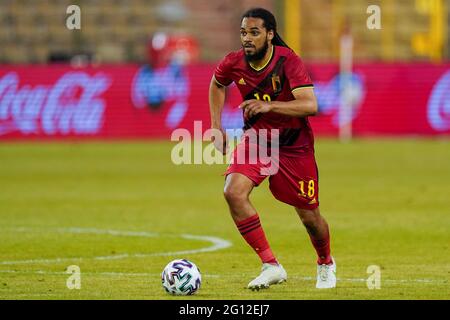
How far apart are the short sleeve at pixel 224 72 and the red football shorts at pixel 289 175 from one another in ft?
2.31

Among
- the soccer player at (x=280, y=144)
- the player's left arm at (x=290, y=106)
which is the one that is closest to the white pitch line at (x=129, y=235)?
the soccer player at (x=280, y=144)

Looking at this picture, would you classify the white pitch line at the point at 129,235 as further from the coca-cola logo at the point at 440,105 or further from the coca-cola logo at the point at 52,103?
the coca-cola logo at the point at 440,105

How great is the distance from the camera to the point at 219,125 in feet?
35.0

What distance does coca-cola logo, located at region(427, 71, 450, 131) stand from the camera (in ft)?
106

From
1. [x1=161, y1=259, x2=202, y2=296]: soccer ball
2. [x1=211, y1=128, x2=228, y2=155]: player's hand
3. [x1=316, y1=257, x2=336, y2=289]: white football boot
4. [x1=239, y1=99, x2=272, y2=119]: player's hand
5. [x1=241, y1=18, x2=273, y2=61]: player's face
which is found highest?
[x1=241, y1=18, x2=273, y2=61]: player's face

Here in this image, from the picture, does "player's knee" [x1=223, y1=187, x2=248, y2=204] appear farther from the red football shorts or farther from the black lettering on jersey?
the black lettering on jersey

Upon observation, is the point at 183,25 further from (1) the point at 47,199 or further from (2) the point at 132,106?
(1) the point at 47,199

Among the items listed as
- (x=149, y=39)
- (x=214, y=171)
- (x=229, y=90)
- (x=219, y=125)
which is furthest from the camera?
(x=149, y=39)

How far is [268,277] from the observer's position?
1003cm

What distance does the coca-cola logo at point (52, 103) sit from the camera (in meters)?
31.7

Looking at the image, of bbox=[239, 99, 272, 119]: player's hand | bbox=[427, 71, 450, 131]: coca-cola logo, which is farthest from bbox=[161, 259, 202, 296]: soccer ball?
bbox=[427, 71, 450, 131]: coca-cola logo

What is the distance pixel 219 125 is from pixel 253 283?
1590mm
